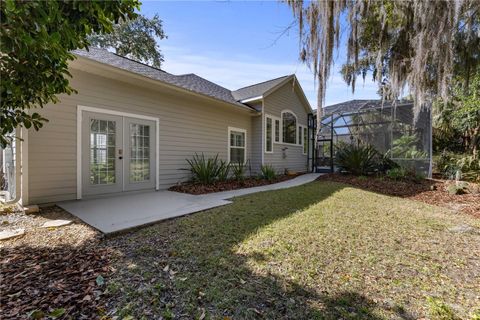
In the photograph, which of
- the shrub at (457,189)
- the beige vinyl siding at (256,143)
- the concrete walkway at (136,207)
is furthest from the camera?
the beige vinyl siding at (256,143)

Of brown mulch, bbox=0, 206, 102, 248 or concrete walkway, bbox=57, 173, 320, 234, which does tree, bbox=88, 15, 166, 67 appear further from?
brown mulch, bbox=0, 206, 102, 248

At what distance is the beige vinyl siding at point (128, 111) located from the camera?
4523 mm

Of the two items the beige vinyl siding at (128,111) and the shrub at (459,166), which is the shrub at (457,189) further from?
the beige vinyl siding at (128,111)

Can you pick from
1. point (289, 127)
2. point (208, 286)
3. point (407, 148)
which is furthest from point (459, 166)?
point (208, 286)

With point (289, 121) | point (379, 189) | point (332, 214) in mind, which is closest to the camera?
point (332, 214)

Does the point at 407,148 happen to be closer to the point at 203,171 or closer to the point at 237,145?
the point at 237,145

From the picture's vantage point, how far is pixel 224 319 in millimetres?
1713

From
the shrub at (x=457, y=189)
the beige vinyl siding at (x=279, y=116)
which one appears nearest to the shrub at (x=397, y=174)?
the shrub at (x=457, y=189)

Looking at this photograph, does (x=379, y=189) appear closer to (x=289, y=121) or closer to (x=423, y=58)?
(x=423, y=58)

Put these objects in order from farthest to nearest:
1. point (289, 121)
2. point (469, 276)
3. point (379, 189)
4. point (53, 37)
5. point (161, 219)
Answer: point (289, 121) < point (379, 189) < point (161, 219) < point (469, 276) < point (53, 37)

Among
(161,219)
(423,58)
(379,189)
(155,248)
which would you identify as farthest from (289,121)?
(155,248)

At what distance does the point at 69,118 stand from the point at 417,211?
7.34 meters

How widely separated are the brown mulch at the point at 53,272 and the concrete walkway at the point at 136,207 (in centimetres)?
30

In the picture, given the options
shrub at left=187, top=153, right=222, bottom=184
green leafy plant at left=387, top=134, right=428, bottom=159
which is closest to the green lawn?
shrub at left=187, top=153, right=222, bottom=184
